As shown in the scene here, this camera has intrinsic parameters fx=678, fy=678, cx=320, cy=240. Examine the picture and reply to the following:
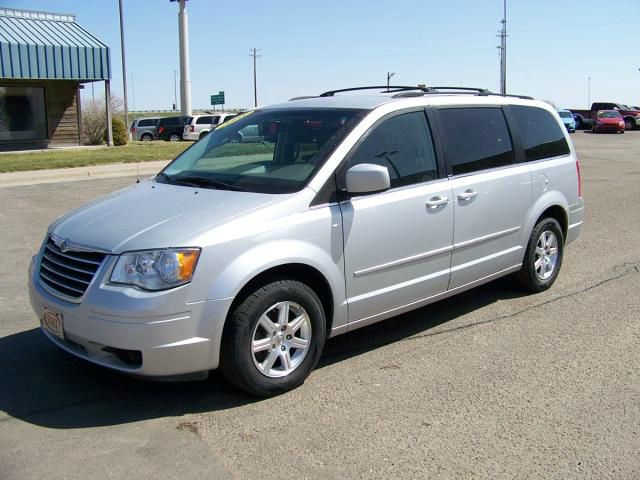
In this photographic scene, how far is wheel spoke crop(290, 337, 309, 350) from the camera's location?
4219 mm

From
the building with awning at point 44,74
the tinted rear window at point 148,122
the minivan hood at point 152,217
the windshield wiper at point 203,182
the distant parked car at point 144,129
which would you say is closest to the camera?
the minivan hood at point 152,217

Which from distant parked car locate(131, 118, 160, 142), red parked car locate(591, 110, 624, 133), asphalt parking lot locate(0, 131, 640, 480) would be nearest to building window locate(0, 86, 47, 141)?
distant parked car locate(131, 118, 160, 142)

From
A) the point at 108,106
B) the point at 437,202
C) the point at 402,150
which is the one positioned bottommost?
the point at 437,202

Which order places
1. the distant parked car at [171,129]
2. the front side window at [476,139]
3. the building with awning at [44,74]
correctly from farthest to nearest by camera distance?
the distant parked car at [171,129] < the building with awning at [44,74] < the front side window at [476,139]

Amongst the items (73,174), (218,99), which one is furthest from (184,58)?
(73,174)

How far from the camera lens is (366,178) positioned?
14.1ft

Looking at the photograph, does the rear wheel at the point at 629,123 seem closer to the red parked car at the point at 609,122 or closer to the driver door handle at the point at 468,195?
the red parked car at the point at 609,122

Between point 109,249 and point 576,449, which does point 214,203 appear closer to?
point 109,249

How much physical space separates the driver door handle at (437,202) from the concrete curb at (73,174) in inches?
468

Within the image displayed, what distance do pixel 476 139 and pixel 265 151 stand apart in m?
1.75

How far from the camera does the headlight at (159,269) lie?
12.2ft

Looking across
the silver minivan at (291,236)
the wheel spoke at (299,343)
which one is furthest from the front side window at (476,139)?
the wheel spoke at (299,343)

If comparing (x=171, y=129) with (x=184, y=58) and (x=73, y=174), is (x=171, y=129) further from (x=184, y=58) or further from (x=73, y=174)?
(x=73, y=174)

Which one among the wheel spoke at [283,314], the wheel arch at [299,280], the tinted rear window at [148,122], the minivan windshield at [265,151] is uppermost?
the tinted rear window at [148,122]
